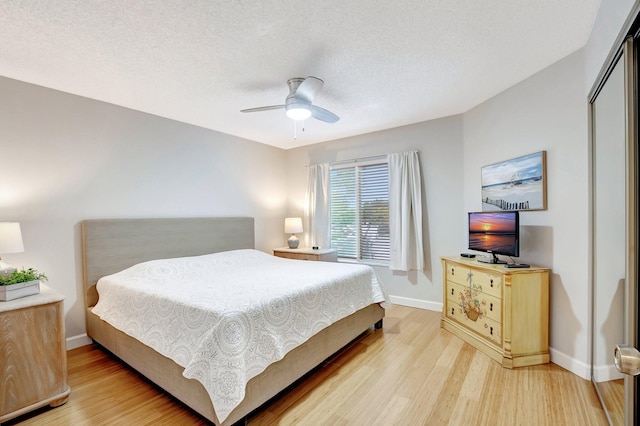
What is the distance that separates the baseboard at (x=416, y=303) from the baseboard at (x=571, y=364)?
1465 mm

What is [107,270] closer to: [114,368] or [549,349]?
[114,368]

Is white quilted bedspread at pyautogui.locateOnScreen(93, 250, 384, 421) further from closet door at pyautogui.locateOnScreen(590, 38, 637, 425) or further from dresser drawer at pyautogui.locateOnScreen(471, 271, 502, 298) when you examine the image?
closet door at pyautogui.locateOnScreen(590, 38, 637, 425)

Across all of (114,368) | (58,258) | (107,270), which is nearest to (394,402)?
(114,368)

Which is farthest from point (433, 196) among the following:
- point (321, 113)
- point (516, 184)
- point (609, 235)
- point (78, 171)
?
point (78, 171)

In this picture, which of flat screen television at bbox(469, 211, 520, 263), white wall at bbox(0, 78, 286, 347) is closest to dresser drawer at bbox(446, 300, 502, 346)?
flat screen television at bbox(469, 211, 520, 263)

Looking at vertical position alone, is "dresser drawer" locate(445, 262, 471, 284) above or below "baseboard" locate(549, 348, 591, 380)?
above

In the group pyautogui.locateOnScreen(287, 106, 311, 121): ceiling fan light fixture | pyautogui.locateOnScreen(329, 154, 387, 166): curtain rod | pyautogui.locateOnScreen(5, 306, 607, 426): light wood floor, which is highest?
pyautogui.locateOnScreen(287, 106, 311, 121): ceiling fan light fixture

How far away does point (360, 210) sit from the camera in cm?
473

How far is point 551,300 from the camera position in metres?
2.57

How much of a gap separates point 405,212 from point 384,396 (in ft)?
8.10

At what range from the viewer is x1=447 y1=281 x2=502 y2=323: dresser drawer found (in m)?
2.62

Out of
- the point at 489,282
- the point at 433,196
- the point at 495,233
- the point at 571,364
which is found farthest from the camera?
the point at 433,196

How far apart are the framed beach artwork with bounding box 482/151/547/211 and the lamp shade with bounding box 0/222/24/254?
4.30 m

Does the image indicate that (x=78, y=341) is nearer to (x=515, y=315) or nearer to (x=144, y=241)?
(x=144, y=241)
